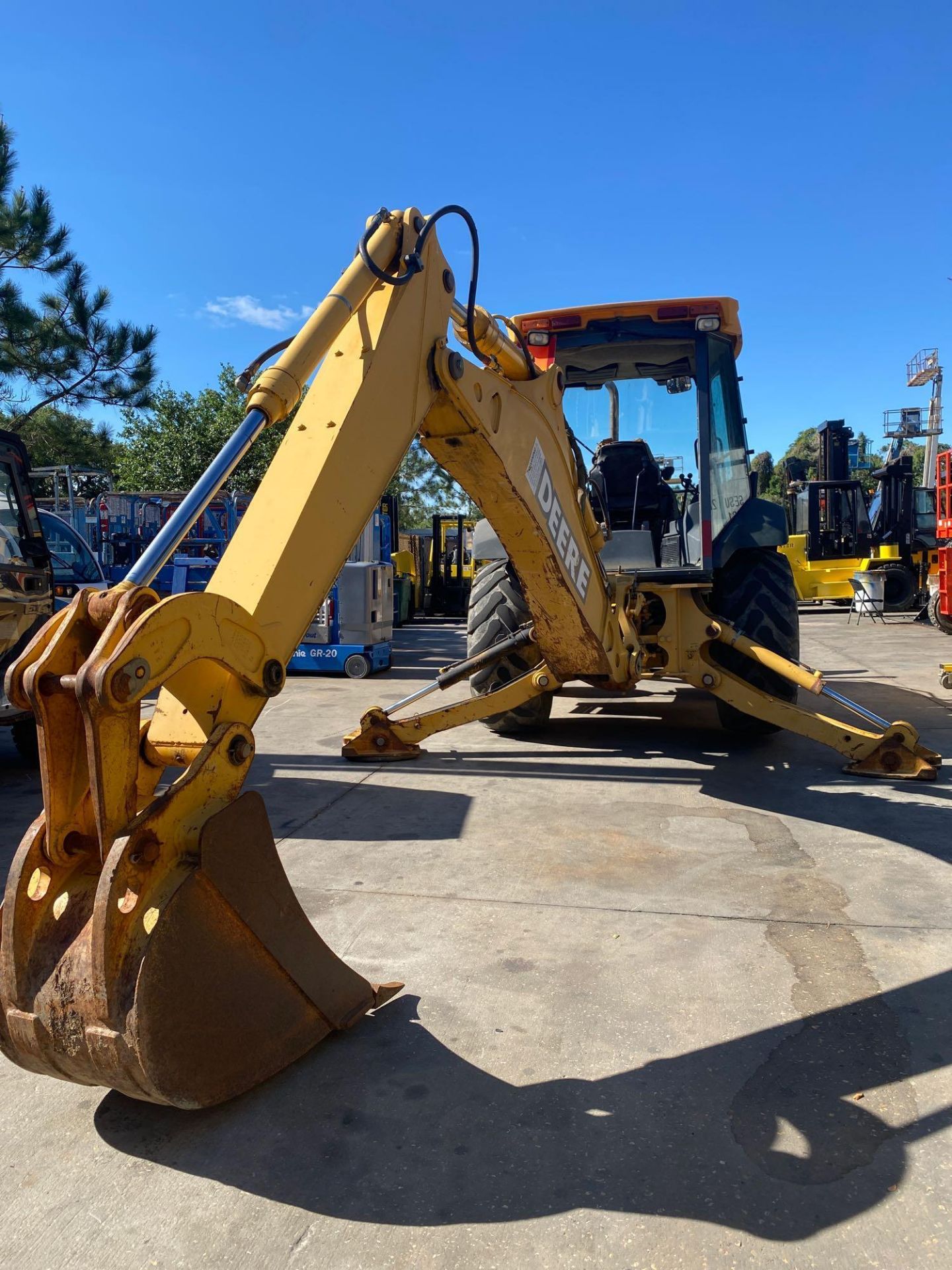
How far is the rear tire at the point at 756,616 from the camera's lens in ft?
20.1

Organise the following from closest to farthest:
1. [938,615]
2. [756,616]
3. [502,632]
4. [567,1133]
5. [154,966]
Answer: [154,966], [567,1133], [756,616], [502,632], [938,615]

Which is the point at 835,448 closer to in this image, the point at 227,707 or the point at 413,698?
the point at 413,698

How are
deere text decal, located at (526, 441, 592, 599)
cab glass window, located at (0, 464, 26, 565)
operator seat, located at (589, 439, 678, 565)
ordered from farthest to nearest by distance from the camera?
operator seat, located at (589, 439, 678, 565) → cab glass window, located at (0, 464, 26, 565) → deere text decal, located at (526, 441, 592, 599)

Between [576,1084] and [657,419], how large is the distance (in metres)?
5.03

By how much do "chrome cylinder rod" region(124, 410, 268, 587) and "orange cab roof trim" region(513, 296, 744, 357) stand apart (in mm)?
3794

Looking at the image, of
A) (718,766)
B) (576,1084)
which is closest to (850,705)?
(718,766)

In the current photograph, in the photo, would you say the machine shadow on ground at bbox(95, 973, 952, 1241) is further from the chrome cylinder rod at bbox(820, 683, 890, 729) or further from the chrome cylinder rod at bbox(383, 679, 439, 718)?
the chrome cylinder rod at bbox(383, 679, 439, 718)

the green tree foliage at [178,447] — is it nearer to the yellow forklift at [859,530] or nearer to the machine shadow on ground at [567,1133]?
the yellow forklift at [859,530]

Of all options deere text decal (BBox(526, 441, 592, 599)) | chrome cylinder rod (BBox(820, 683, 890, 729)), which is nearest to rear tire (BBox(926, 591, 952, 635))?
chrome cylinder rod (BBox(820, 683, 890, 729))

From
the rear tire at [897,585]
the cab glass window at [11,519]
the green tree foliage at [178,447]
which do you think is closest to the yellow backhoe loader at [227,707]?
the cab glass window at [11,519]

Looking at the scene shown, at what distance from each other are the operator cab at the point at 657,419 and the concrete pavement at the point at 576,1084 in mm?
2253

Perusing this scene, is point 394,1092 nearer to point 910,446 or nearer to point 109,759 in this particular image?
point 109,759

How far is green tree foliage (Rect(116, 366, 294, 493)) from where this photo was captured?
2733cm

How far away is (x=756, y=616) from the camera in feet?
20.3
